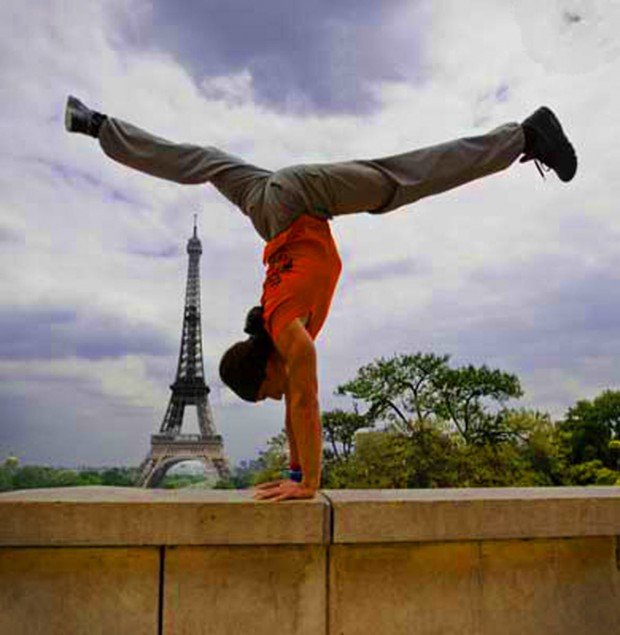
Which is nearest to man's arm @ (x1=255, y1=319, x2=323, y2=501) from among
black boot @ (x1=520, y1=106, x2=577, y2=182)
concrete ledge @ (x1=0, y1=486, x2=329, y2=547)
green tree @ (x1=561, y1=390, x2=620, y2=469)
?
Result: concrete ledge @ (x1=0, y1=486, x2=329, y2=547)

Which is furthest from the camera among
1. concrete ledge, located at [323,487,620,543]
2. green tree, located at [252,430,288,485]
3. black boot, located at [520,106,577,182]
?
green tree, located at [252,430,288,485]

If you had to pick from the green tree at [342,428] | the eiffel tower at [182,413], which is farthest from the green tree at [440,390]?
the eiffel tower at [182,413]

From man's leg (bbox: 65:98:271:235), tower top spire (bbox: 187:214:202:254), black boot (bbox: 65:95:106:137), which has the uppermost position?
tower top spire (bbox: 187:214:202:254)

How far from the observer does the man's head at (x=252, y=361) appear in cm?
363

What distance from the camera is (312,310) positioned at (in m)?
3.53

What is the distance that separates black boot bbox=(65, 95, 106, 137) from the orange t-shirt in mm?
1136

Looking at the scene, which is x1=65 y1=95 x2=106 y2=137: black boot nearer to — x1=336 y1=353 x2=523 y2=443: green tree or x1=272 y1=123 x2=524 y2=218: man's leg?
x1=272 y1=123 x2=524 y2=218: man's leg

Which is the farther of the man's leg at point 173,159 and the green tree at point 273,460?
the green tree at point 273,460

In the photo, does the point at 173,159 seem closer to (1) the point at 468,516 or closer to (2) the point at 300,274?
(2) the point at 300,274

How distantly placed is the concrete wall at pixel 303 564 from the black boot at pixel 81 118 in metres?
1.92

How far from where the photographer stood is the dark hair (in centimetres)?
363

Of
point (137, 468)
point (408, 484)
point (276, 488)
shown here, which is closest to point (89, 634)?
point (276, 488)

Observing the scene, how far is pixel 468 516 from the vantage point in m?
3.19

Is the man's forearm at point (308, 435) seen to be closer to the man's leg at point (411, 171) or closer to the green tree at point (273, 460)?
the man's leg at point (411, 171)
